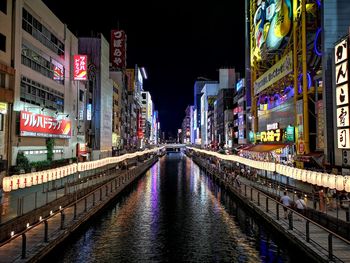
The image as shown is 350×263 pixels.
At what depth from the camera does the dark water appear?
2272cm

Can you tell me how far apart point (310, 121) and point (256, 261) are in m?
32.6

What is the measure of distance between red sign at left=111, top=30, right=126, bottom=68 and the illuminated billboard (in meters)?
54.4

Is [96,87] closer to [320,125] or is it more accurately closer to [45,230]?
[320,125]

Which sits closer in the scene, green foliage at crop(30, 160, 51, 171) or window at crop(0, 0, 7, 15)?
window at crop(0, 0, 7, 15)

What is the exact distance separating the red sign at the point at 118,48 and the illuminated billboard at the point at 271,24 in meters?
54.4

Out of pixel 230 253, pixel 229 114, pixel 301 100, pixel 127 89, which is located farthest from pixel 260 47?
pixel 127 89

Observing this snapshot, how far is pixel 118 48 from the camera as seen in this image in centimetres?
12394

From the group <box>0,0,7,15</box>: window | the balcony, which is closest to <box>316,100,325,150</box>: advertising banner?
the balcony

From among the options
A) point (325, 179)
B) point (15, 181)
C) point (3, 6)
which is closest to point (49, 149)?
point (3, 6)

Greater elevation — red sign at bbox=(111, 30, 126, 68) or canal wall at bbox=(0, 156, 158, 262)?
red sign at bbox=(111, 30, 126, 68)

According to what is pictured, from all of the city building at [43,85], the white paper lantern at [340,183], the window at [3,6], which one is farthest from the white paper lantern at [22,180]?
the window at [3,6]

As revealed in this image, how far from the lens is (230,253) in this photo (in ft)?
76.9

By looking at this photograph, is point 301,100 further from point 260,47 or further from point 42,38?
point 42,38

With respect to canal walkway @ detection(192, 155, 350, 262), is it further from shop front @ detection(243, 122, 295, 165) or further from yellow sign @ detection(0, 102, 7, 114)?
yellow sign @ detection(0, 102, 7, 114)
